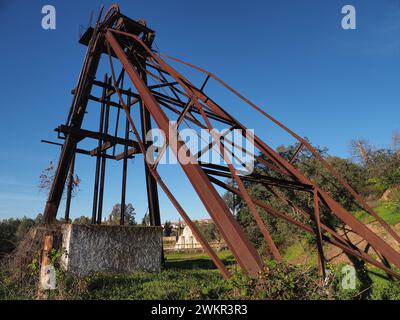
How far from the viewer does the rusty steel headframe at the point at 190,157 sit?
552 cm

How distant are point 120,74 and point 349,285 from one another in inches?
439

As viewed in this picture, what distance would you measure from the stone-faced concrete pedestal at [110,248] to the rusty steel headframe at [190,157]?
142 centimetres

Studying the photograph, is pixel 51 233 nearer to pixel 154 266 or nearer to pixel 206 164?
pixel 154 266

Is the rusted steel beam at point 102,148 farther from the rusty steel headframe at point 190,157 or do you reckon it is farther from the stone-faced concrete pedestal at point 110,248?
the stone-faced concrete pedestal at point 110,248

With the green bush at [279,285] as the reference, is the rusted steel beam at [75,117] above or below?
above

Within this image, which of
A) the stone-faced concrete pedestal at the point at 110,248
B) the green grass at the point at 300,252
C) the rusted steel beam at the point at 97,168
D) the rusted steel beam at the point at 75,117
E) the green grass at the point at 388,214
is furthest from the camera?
the green grass at the point at 300,252

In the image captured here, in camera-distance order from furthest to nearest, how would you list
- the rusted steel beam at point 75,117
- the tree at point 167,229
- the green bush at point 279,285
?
the tree at point 167,229 < the rusted steel beam at point 75,117 < the green bush at point 279,285

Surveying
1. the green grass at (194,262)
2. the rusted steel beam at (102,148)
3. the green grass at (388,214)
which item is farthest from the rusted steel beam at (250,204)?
the green grass at (388,214)

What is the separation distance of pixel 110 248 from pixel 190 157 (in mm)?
6328

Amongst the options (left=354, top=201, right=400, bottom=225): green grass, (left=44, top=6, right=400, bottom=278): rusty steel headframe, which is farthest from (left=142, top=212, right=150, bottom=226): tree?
(left=354, top=201, right=400, bottom=225): green grass

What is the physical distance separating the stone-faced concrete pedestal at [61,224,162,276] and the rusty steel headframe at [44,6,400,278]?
1.42m

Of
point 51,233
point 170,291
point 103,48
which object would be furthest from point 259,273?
point 103,48

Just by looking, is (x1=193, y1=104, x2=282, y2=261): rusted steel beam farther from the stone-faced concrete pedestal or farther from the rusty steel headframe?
the stone-faced concrete pedestal

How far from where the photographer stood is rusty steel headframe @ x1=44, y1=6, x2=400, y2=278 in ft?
18.1
